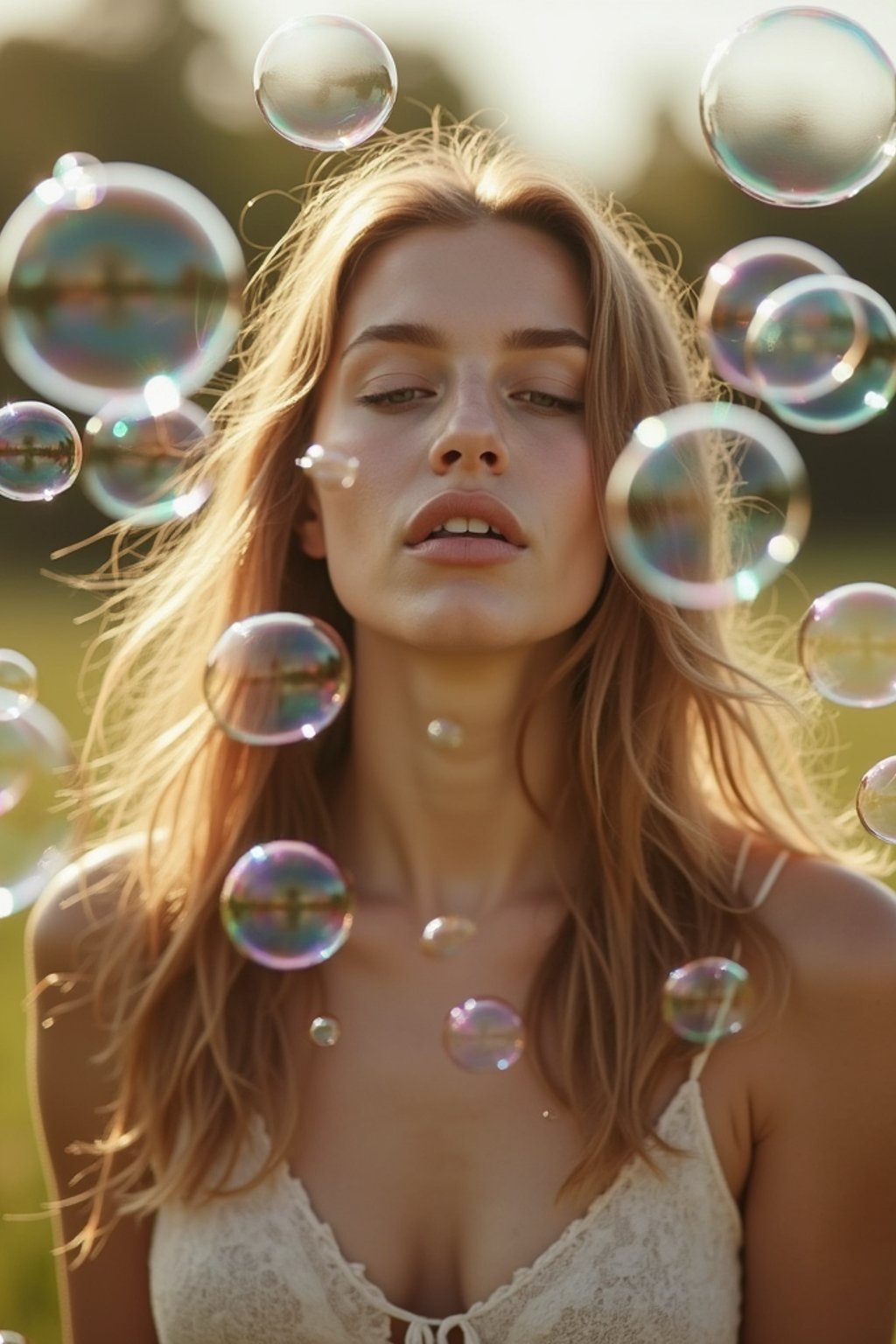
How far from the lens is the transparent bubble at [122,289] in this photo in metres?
2.94

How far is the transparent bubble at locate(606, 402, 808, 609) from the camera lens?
268cm

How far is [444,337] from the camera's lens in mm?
2650

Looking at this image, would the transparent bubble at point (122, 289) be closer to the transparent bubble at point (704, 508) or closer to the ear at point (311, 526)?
the ear at point (311, 526)

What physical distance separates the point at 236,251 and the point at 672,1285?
1626mm

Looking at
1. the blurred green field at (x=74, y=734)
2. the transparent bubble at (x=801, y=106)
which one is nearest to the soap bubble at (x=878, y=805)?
the blurred green field at (x=74, y=734)

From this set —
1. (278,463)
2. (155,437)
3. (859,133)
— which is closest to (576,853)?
(278,463)

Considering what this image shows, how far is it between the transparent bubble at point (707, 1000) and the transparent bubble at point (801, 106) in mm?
1165

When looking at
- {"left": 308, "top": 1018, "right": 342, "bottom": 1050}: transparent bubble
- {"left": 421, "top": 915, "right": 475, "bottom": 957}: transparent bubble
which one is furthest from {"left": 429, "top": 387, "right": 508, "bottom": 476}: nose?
{"left": 308, "top": 1018, "right": 342, "bottom": 1050}: transparent bubble

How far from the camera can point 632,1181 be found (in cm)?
265

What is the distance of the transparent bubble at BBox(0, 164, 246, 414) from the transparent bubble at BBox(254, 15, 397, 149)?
23cm

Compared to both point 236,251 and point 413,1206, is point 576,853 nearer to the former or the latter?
point 413,1206

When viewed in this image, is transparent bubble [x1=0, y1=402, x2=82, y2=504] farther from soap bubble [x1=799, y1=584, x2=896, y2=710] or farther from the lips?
soap bubble [x1=799, y1=584, x2=896, y2=710]

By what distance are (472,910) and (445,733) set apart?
10.9 inches

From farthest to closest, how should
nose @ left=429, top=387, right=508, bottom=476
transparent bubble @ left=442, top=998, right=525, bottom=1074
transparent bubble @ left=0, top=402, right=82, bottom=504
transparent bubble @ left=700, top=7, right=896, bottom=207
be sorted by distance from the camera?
1. transparent bubble @ left=0, top=402, right=82, bottom=504
2. transparent bubble @ left=700, top=7, right=896, bottom=207
3. transparent bubble @ left=442, top=998, right=525, bottom=1074
4. nose @ left=429, top=387, right=508, bottom=476
